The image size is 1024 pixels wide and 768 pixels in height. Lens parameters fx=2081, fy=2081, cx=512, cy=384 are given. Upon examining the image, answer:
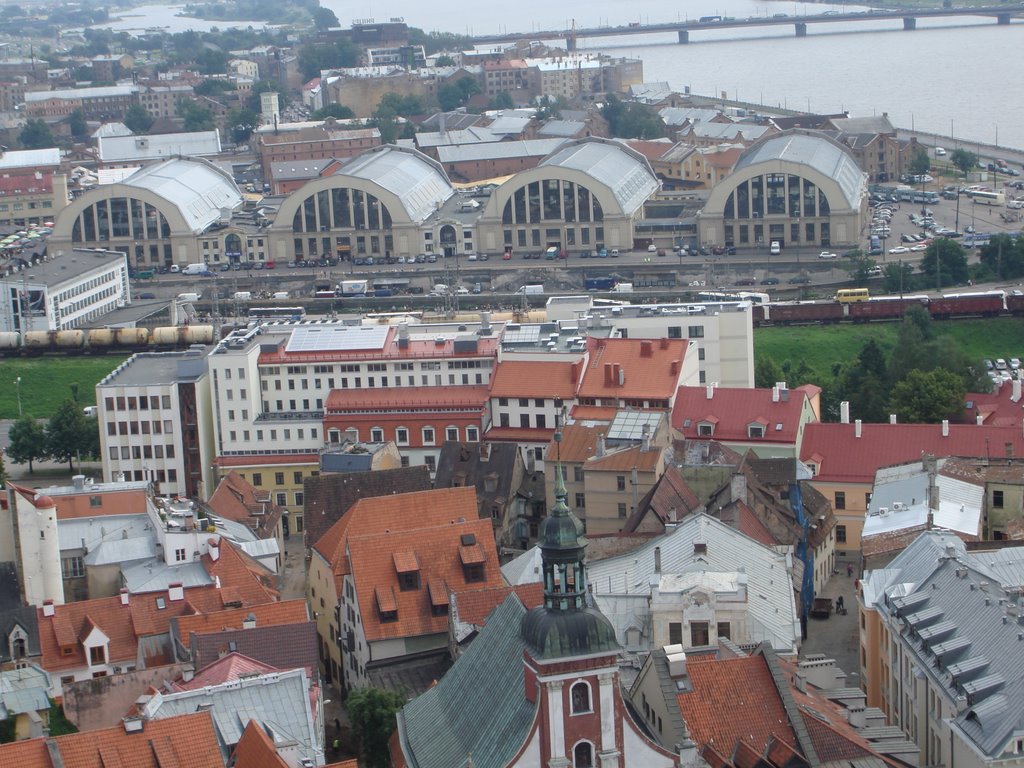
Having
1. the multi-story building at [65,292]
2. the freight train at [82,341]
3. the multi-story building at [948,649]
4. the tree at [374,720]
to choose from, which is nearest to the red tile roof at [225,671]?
the tree at [374,720]

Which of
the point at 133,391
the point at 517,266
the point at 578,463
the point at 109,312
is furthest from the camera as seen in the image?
the point at 517,266

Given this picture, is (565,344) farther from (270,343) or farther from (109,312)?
(109,312)

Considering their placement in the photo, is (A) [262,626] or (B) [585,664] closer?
(B) [585,664]

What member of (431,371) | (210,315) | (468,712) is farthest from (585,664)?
(210,315)

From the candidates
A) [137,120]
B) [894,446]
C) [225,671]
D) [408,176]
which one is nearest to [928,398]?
[894,446]

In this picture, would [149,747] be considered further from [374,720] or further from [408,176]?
[408,176]
